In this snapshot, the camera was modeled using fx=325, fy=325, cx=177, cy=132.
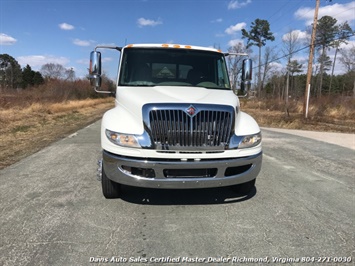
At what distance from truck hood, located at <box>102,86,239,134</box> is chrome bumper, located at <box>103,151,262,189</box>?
1.36ft

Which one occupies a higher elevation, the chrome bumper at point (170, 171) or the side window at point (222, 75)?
the side window at point (222, 75)

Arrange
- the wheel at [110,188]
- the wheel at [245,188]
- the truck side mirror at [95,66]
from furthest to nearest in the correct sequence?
1. the truck side mirror at [95,66]
2. the wheel at [245,188]
3. the wheel at [110,188]

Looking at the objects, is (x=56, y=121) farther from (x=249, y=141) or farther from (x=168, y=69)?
(x=249, y=141)

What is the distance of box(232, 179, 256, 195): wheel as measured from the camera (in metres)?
4.78

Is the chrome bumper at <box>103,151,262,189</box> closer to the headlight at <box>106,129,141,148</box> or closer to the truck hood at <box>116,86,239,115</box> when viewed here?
the headlight at <box>106,129,141,148</box>

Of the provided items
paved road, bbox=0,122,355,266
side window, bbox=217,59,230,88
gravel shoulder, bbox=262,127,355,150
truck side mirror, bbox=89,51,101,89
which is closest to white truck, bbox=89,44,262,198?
paved road, bbox=0,122,355,266

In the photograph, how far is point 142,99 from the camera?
4398mm

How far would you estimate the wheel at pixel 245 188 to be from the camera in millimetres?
4785

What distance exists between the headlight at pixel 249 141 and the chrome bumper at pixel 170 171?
0.17m

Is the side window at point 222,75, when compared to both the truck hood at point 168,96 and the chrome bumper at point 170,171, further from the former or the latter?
the chrome bumper at point 170,171

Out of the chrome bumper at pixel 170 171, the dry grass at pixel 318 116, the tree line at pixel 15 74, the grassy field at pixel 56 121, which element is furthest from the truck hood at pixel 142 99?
the tree line at pixel 15 74

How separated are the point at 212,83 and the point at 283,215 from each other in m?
2.48

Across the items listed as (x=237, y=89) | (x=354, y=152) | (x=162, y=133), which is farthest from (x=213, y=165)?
(x=354, y=152)

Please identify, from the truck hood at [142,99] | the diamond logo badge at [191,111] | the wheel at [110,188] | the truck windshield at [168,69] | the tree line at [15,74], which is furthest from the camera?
the tree line at [15,74]
